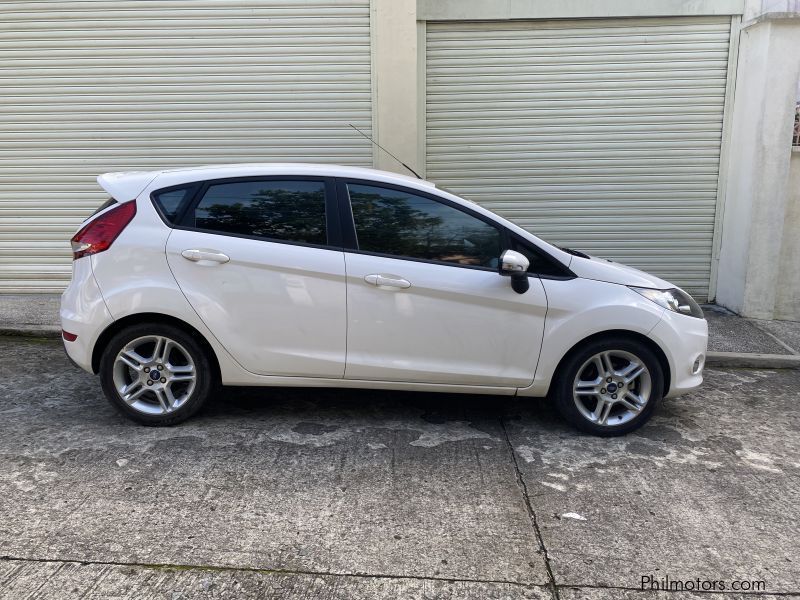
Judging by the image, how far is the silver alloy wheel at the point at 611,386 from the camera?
4574mm

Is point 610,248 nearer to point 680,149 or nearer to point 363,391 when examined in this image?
point 680,149

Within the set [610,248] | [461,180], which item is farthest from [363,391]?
[610,248]

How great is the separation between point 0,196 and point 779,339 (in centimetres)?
873

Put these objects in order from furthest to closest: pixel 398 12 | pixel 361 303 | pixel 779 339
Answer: pixel 398 12, pixel 779 339, pixel 361 303

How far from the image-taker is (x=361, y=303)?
444cm

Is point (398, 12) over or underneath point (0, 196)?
over

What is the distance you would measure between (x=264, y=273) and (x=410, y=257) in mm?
929

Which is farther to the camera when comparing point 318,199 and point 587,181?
point 587,181

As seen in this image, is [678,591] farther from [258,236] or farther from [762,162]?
[762,162]

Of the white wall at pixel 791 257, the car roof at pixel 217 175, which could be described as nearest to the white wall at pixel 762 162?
the white wall at pixel 791 257

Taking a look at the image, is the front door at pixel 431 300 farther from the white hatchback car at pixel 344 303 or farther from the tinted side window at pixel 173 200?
the tinted side window at pixel 173 200

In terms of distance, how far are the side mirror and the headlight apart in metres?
0.75

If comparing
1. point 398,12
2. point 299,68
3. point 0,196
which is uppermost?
point 398,12

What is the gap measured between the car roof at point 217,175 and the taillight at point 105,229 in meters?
0.09
